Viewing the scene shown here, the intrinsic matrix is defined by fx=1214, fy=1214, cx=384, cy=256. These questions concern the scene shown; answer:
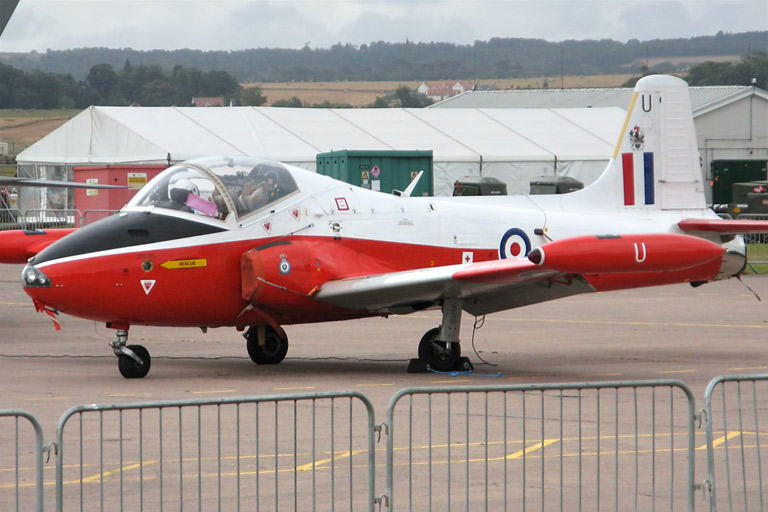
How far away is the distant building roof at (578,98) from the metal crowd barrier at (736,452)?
47.6 meters

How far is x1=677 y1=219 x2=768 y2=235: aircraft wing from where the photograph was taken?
14.1 metres

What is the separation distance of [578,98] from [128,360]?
59.5m

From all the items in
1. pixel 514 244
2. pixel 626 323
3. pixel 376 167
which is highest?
pixel 376 167

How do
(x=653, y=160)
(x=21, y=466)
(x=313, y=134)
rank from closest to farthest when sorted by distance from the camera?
(x=21, y=466), (x=653, y=160), (x=313, y=134)

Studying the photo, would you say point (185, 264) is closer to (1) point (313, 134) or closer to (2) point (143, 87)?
(1) point (313, 134)

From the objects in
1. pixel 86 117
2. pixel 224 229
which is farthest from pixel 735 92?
pixel 224 229

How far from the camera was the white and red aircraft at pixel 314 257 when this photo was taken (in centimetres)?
1232

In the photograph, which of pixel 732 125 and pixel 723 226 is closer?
pixel 723 226

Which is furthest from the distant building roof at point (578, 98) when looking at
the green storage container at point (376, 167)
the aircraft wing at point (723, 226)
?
the aircraft wing at point (723, 226)

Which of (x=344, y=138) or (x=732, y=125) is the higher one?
(x=732, y=125)

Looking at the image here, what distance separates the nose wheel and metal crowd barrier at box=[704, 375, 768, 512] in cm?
592

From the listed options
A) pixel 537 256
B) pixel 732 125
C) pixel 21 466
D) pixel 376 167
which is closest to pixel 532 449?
pixel 537 256

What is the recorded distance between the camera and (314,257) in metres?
13.5

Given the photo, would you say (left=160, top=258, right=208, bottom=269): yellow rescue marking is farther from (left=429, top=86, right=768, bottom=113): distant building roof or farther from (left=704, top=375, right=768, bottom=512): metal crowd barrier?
(left=429, top=86, right=768, bottom=113): distant building roof
